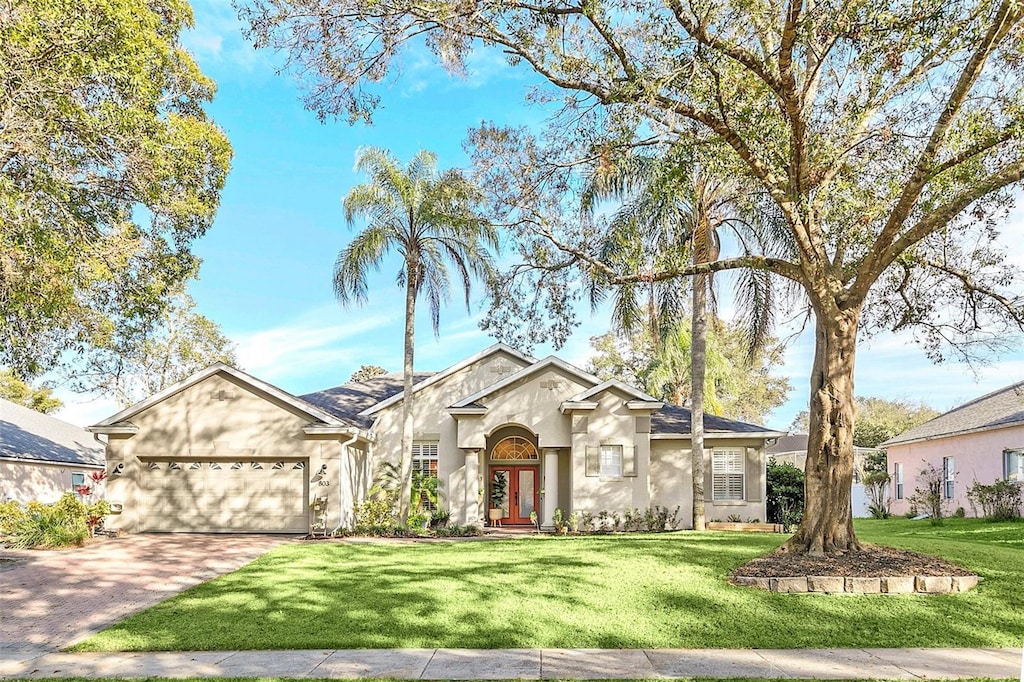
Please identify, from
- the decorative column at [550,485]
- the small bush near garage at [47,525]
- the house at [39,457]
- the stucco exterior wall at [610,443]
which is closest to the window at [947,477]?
the stucco exterior wall at [610,443]

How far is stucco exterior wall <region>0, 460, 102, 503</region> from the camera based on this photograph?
2448 centimetres

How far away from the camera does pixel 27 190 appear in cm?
1365

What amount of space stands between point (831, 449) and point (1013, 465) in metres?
17.2

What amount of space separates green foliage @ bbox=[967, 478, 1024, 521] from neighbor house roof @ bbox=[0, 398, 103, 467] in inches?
1270

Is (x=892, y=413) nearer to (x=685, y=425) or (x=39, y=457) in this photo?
(x=685, y=425)

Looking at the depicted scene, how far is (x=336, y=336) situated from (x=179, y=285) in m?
5.21

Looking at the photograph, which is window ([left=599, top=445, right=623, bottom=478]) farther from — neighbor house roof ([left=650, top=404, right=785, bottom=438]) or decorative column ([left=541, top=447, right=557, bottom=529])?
decorative column ([left=541, top=447, right=557, bottom=529])

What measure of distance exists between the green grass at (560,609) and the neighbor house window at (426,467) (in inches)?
331

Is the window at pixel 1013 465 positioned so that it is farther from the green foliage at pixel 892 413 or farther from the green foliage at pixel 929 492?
the green foliage at pixel 892 413

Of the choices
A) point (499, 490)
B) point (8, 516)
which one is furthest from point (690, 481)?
point (8, 516)

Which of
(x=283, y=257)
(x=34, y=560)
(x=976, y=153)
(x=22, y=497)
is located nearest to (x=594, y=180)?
(x=976, y=153)

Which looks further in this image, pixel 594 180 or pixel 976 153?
pixel 594 180

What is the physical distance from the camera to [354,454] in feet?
70.2

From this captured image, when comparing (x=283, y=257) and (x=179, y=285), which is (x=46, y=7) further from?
(x=283, y=257)
